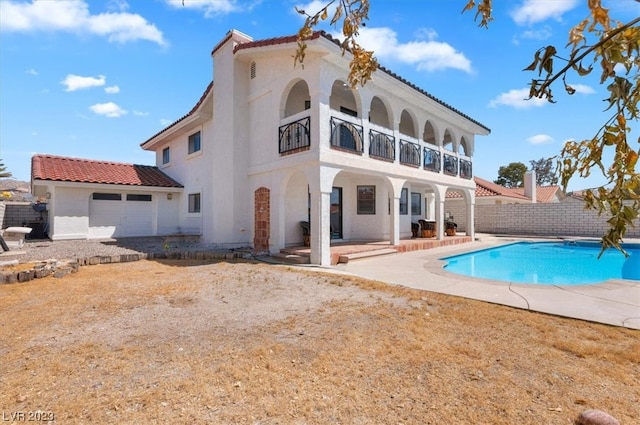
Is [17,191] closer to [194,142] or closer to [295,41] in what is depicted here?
[194,142]

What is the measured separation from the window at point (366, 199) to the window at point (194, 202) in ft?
29.3

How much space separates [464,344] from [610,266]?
13.0 meters

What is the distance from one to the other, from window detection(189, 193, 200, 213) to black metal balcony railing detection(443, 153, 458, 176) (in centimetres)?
1396

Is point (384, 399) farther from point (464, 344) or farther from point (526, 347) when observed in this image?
point (526, 347)

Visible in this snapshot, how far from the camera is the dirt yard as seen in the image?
2.77 meters

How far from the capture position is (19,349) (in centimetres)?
396

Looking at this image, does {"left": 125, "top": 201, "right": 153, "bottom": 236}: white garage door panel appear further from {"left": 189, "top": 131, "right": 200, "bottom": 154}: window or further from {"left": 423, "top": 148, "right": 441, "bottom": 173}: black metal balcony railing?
{"left": 423, "top": 148, "right": 441, "bottom": 173}: black metal balcony railing

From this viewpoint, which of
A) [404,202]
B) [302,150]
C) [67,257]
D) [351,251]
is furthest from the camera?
[404,202]

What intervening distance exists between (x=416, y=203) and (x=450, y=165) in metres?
2.92

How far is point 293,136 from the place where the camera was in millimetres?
12023

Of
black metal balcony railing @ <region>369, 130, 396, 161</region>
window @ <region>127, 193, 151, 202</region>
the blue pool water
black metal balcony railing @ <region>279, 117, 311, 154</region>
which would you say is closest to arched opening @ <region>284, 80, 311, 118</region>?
black metal balcony railing @ <region>279, 117, 311, 154</region>

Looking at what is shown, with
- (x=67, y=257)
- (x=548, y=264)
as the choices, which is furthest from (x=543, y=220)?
(x=67, y=257)

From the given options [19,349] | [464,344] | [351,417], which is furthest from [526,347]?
[19,349]

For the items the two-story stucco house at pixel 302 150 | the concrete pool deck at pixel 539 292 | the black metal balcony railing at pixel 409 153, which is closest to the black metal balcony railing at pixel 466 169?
the two-story stucco house at pixel 302 150
